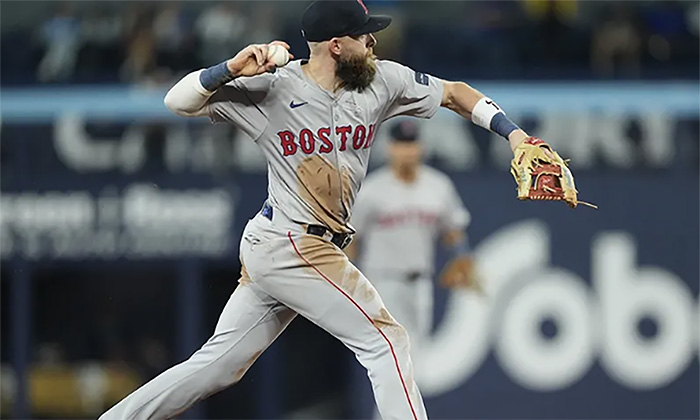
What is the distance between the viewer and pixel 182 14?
1195 cm

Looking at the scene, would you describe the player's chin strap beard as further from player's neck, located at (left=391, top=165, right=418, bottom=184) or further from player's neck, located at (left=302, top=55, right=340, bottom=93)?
player's neck, located at (left=391, top=165, right=418, bottom=184)

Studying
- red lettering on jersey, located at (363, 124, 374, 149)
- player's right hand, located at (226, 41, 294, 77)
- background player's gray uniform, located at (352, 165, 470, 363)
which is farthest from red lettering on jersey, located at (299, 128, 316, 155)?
background player's gray uniform, located at (352, 165, 470, 363)

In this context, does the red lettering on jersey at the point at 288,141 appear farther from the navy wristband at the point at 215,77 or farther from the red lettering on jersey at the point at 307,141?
the navy wristband at the point at 215,77

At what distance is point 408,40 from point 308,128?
6.52m

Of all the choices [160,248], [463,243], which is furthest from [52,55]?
[463,243]

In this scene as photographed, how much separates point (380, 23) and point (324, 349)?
21.4ft

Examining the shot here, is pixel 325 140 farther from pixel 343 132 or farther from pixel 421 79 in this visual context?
pixel 421 79

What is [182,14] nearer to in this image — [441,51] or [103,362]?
[441,51]

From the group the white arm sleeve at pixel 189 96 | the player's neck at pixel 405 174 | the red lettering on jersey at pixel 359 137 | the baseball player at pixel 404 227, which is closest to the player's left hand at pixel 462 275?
the baseball player at pixel 404 227

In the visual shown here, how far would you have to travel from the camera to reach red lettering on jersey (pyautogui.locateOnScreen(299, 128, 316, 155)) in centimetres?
514

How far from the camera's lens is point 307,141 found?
5152 millimetres

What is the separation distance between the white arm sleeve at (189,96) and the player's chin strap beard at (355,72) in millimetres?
519

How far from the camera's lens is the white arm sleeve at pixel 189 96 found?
504 cm

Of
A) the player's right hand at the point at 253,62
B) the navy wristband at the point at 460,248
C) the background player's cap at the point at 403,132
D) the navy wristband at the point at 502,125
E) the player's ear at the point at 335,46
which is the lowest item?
the navy wristband at the point at 460,248
